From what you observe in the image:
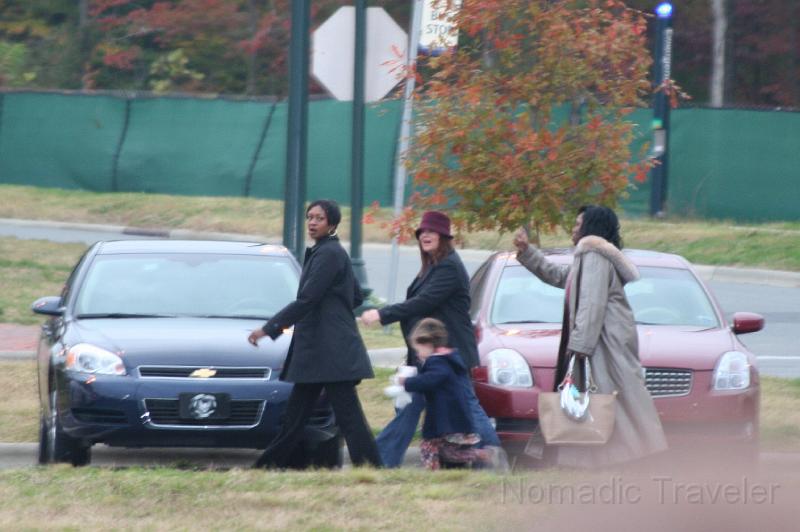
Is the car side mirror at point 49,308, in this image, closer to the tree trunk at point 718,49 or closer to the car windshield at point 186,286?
the car windshield at point 186,286

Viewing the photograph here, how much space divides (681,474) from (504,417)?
1.53 m

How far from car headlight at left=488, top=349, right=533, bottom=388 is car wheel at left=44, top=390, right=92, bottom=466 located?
241 centimetres

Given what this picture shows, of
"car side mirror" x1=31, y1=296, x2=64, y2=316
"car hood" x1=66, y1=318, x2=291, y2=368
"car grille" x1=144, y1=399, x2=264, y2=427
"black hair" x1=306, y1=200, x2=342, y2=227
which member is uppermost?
"black hair" x1=306, y1=200, x2=342, y2=227

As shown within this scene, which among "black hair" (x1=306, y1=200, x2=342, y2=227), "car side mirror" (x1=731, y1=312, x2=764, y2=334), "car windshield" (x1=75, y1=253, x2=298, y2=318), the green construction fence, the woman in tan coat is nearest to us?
the woman in tan coat

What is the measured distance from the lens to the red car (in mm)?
8523

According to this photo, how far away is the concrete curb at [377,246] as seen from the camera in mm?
20031

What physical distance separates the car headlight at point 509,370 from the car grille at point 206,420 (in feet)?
4.78

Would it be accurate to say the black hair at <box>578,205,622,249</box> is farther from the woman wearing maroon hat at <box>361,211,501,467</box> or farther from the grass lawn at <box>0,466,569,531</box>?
the grass lawn at <box>0,466,569,531</box>

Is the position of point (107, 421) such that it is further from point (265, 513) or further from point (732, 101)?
point (732, 101)

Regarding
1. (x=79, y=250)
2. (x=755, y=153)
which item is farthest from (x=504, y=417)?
(x=755, y=153)

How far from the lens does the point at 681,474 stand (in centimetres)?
730

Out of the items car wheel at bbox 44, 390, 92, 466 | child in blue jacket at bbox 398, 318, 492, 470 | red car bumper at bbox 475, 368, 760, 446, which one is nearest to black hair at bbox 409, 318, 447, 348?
child in blue jacket at bbox 398, 318, 492, 470

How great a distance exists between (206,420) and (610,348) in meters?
2.30

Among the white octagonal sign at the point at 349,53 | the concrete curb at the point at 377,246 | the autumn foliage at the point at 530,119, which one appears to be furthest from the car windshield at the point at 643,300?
the concrete curb at the point at 377,246
